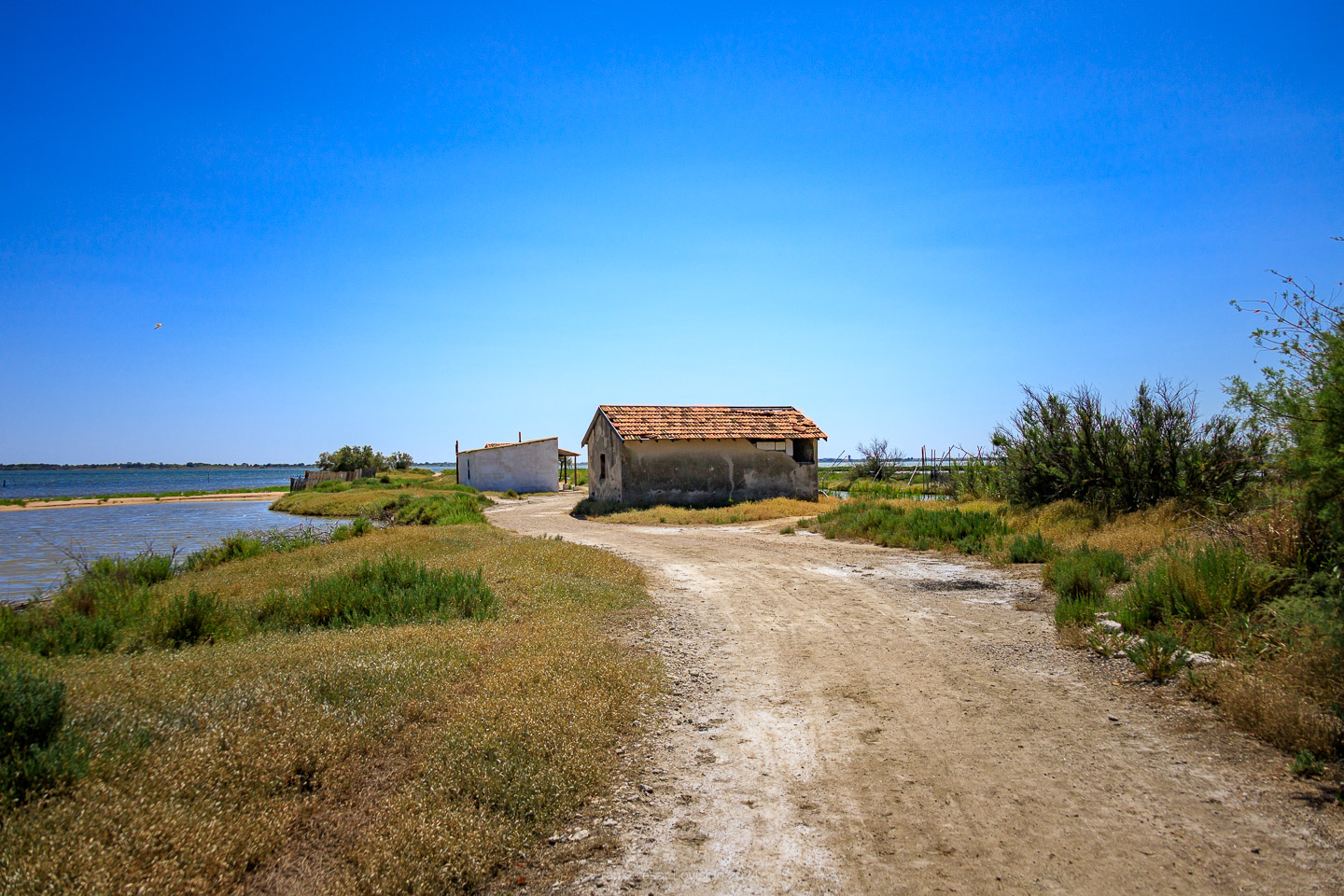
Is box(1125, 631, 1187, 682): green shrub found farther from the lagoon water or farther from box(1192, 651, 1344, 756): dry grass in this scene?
the lagoon water

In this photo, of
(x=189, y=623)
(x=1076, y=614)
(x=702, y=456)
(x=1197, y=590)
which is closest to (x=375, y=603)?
(x=189, y=623)

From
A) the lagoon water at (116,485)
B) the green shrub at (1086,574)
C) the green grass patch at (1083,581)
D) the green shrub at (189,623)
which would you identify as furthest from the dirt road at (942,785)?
the lagoon water at (116,485)

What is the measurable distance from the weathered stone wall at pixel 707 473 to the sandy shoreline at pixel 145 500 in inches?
1539

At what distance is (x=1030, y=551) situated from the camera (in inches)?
473

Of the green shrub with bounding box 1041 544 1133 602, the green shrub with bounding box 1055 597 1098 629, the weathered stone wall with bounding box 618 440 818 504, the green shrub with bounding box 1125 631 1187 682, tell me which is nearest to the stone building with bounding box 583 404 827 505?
the weathered stone wall with bounding box 618 440 818 504

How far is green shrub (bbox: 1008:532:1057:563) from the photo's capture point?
39.1ft

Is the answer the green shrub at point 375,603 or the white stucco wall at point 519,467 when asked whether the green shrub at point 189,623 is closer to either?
the green shrub at point 375,603

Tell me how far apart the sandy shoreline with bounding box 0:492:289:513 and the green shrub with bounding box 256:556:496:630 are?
47.4 meters

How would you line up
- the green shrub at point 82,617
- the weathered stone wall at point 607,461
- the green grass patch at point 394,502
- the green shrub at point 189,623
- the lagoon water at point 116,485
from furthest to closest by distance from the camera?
1. the lagoon water at point 116,485
2. the weathered stone wall at point 607,461
3. the green grass patch at point 394,502
4. the green shrub at point 189,623
5. the green shrub at point 82,617

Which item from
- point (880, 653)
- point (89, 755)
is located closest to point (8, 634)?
point (89, 755)

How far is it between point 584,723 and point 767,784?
1356 mm

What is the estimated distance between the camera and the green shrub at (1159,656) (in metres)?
5.75

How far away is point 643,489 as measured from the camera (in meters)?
26.5

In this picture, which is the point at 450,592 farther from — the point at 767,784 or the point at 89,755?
the point at 767,784
